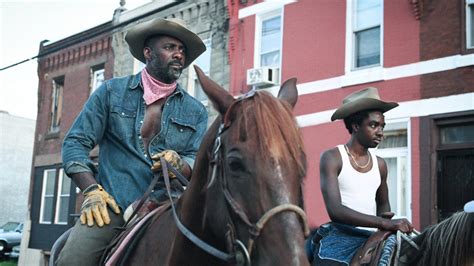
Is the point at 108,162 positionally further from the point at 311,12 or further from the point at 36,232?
the point at 36,232

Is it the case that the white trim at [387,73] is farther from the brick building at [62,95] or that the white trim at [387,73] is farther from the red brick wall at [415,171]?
the brick building at [62,95]

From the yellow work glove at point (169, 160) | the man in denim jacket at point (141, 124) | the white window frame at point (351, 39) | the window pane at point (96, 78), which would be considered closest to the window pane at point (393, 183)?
the white window frame at point (351, 39)

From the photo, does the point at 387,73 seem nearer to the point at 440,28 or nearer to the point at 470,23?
the point at 440,28

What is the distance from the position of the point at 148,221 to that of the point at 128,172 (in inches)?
18.8

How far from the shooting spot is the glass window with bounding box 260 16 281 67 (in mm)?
14500

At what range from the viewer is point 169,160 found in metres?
3.38

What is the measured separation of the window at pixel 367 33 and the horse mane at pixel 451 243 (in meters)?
8.56

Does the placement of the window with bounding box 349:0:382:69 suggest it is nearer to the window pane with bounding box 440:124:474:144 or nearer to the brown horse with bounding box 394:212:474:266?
the window pane with bounding box 440:124:474:144

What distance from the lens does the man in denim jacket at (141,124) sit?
11.5ft

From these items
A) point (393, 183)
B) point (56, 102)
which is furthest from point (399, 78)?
point (56, 102)

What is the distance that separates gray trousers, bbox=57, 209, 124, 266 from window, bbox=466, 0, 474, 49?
9.37 m

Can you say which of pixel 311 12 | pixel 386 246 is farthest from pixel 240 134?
pixel 311 12

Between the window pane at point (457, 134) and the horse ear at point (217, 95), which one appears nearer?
the horse ear at point (217, 95)

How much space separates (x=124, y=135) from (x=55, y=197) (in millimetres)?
19546
